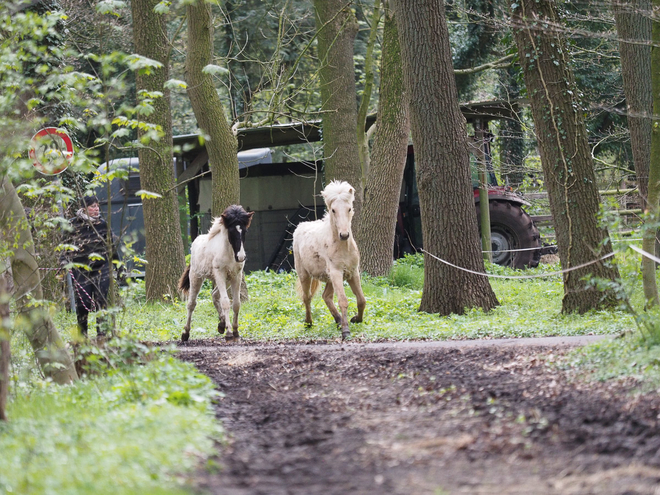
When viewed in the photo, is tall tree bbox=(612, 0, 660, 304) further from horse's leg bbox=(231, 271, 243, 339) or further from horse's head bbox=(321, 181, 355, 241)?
horse's leg bbox=(231, 271, 243, 339)

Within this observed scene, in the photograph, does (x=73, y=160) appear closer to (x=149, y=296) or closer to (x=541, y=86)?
(x=541, y=86)

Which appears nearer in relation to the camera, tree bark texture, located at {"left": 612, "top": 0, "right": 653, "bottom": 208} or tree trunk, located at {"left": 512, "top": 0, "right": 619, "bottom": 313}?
tree trunk, located at {"left": 512, "top": 0, "right": 619, "bottom": 313}

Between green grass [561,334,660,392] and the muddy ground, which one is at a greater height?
green grass [561,334,660,392]

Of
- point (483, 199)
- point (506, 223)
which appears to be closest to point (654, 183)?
point (483, 199)

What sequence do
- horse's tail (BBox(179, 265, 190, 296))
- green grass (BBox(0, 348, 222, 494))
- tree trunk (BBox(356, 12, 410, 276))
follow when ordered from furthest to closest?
tree trunk (BBox(356, 12, 410, 276)), horse's tail (BBox(179, 265, 190, 296)), green grass (BBox(0, 348, 222, 494))

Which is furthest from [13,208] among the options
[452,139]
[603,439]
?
[452,139]

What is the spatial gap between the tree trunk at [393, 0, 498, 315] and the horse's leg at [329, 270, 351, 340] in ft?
5.95

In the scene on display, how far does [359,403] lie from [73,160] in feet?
10.1

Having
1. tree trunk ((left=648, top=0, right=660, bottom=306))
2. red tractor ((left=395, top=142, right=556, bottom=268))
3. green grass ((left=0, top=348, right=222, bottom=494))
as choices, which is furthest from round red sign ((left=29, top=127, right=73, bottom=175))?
red tractor ((left=395, top=142, right=556, bottom=268))

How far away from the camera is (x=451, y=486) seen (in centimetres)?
421

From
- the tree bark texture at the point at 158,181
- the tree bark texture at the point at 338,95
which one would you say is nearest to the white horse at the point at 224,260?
the tree bark texture at the point at 158,181

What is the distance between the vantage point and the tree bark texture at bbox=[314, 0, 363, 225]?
61.5 feet

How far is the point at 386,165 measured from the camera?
17.2 m

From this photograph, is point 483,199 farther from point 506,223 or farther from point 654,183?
point 654,183
